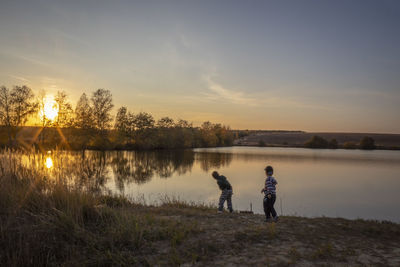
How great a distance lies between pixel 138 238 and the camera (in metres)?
5.04

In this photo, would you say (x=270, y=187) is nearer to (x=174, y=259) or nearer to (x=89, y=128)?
(x=174, y=259)

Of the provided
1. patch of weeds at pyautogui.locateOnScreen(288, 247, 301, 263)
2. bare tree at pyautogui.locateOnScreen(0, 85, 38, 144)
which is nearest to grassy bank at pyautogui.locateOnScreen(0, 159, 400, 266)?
patch of weeds at pyautogui.locateOnScreen(288, 247, 301, 263)

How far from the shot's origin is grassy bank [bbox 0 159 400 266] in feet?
14.3

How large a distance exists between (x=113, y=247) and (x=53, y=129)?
49255 millimetres

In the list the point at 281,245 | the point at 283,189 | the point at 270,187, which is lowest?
the point at 283,189

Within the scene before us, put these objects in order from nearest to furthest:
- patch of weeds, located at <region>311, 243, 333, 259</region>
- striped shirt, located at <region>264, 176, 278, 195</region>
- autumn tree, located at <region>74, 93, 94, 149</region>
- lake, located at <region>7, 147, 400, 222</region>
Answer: patch of weeds, located at <region>311, 243, 333, 259</region>
lake, located at <region>7, 147, 400, 222</region>
striped shirt, located at <region>264, 176, 278, 195</region>
autumn tree, located at <region>74, 93, 94, 149</region>

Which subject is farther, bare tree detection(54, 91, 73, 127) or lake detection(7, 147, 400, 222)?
bare tree detection(54, 91, 73, 127)

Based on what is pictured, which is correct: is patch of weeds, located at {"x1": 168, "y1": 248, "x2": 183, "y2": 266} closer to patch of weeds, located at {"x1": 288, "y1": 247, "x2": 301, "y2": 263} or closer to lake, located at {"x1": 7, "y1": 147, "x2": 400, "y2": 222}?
patch of weeds, located at {"x1": 288, "y1": 247, "x2": 301, "y2": 263}

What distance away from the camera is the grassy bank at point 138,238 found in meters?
4.36

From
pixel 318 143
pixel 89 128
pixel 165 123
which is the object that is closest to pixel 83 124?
pixel 89 128

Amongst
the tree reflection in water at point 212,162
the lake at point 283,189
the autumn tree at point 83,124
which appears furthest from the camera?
the autumn tree at point 83,124

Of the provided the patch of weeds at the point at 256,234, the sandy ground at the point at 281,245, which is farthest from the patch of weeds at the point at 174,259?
the patch of weeds at the point at 256,234

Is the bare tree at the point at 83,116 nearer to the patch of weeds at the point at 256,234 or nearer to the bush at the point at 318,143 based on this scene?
the patch of weeds at the point at 256,234

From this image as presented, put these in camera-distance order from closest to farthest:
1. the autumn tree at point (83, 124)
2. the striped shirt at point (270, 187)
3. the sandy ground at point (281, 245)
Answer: the sandy ground at point (281, 245) < the striped shirt at point (270, 187) < the autumn tree at point (83, 124)
